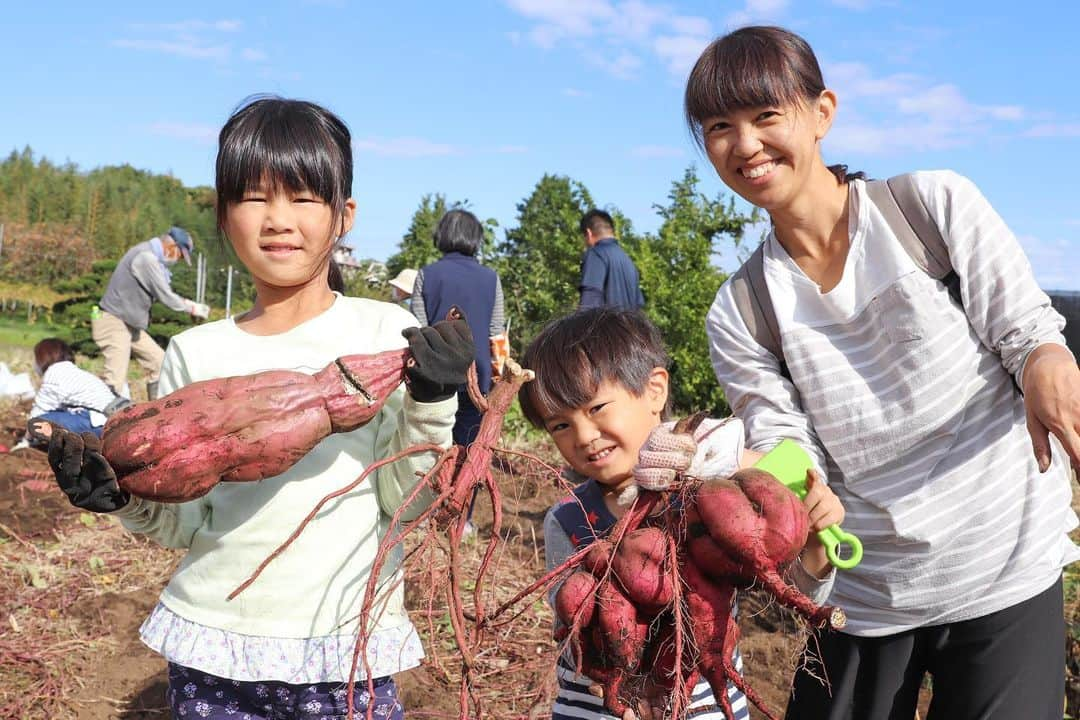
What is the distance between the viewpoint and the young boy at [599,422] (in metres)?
1.75

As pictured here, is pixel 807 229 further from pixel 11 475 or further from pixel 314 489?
pixel 11 475

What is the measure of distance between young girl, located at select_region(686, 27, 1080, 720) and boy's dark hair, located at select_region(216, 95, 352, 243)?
75 cm

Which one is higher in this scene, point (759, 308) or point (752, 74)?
point (752, 74)

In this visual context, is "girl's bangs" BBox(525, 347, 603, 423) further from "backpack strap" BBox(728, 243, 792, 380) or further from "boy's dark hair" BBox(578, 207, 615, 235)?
"boy's dark hair" BBox(578, 207, 615, 235)

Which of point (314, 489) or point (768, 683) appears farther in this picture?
point (768, 683)

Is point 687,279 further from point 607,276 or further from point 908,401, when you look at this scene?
point 908,401

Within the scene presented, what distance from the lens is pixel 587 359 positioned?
178cm

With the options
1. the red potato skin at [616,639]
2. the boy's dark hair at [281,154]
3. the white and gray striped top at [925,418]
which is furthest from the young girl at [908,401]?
the boy's dark hair at [281,154]

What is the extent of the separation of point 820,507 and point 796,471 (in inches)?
3.5

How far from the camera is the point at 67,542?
483 centimetres

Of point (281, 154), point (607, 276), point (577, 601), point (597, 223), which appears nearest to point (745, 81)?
point (281, 154)

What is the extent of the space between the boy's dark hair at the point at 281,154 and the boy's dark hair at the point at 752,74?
0.74m

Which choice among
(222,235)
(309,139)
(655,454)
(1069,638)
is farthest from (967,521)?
(1069,638)

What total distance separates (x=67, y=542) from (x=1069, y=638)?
4921 mm
